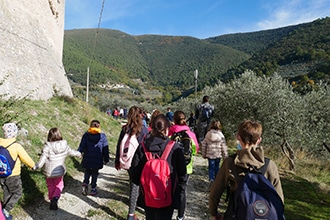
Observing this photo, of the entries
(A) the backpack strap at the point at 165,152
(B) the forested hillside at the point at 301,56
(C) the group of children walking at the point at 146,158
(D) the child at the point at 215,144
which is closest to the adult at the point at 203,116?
(D) the child at the point at 215,144

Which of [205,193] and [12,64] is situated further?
[12,64]

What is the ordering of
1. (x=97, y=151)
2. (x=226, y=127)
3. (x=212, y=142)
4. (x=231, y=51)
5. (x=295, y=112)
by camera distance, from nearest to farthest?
(x=97, y=151) → (x=212, y=142) → (x=295, y=112) → (x=226, y=127) → (x=231, y=51)

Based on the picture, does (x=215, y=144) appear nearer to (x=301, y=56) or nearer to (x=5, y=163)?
(x=5, y=163)

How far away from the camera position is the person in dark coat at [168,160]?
3.09 m

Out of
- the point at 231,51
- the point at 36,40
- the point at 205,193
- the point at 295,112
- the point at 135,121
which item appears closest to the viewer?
the point at 135,121

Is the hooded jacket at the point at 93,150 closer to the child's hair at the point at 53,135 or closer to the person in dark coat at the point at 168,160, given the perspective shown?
the child's hair at the point at 53,135

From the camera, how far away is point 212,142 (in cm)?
618

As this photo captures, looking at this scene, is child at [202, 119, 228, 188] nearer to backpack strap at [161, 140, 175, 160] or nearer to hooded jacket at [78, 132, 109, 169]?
hooded jacket at [78, 132, 109, 169]

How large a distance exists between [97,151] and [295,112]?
9.75m

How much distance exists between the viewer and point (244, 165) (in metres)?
2.21

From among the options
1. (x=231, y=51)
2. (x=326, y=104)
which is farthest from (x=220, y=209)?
(x=231, y=51)

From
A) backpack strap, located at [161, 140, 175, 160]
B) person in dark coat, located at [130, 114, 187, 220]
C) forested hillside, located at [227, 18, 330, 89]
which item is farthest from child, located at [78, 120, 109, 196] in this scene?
forested hillside, located at [227, 18, 330, 89]

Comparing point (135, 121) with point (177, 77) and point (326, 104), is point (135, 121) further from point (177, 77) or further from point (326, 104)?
point (177, 77)

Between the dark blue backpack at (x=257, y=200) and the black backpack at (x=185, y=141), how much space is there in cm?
206
